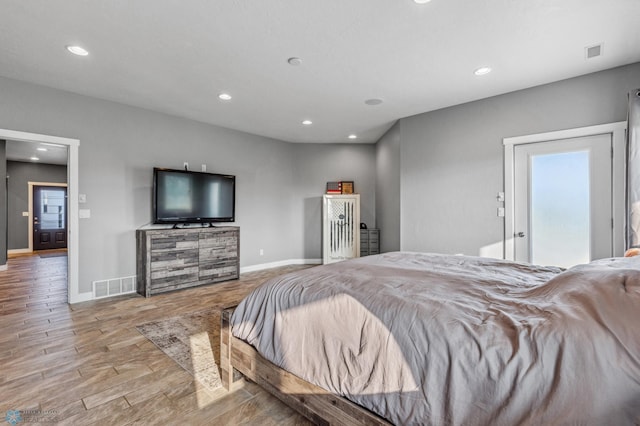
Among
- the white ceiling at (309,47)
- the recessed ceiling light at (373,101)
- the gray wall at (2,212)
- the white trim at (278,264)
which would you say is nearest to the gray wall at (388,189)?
the recessed ceiling light at (373,101)

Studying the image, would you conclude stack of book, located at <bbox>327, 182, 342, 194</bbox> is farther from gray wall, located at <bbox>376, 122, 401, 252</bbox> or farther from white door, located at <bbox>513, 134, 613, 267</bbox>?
white door, located at <bbox>513, 134, 613, 267</bbox>

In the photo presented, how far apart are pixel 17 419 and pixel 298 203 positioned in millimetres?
5336

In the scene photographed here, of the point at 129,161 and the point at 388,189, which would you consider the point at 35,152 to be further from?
the point at 388,189

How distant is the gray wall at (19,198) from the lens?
8.09 meters

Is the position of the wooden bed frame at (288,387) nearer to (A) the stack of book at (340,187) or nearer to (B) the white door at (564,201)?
(B) the white door at (564,201)

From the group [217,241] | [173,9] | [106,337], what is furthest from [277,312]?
[217,241]

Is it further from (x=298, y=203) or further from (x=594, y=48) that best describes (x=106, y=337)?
(x=594, y=48)

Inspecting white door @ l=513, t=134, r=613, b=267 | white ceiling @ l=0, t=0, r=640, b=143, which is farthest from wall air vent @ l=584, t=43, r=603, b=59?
white door @ l=513, t=134, r=613, b=267

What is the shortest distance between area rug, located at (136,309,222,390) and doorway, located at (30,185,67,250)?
8392 mm

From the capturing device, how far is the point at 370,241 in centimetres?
613

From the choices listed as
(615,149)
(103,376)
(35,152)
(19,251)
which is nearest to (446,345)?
(103,376)

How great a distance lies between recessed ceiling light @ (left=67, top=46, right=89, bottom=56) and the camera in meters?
2.74

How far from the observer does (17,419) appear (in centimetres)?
167

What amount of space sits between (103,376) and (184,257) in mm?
2370
